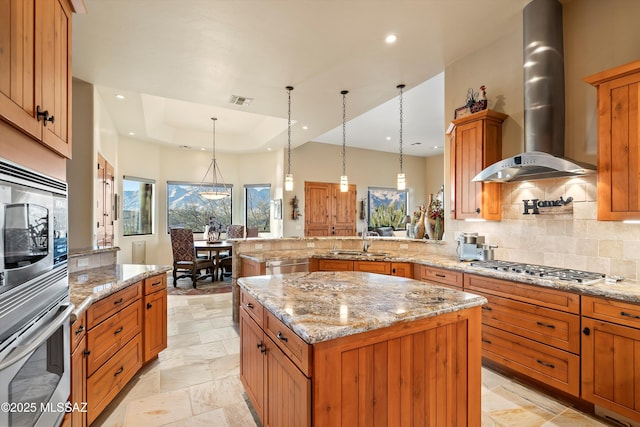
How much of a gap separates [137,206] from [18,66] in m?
6.39

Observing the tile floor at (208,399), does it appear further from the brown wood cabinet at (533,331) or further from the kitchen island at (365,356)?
the kitchen island at (365,356)

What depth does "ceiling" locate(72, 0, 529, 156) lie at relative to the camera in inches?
97.7

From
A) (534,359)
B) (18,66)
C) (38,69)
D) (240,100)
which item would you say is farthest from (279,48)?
(534,359)

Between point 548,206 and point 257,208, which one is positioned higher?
point 257,208

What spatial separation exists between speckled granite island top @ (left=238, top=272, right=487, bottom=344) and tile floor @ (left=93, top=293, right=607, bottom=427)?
3.23ft

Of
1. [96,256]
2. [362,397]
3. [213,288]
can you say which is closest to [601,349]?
[362,397]

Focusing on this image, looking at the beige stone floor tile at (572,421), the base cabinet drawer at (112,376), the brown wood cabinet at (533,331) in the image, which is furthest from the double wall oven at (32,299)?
the brown wood cabinet at (533,331)

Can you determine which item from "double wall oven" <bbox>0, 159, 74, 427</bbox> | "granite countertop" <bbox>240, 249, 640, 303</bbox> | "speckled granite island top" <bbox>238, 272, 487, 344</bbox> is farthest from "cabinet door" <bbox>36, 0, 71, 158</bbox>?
"granite countertop" <bbox>240, 249, 640, 303</bbox>

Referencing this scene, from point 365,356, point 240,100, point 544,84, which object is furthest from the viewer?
point 240,100

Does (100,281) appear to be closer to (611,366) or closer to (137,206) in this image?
(611,366)

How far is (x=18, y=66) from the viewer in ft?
3.80

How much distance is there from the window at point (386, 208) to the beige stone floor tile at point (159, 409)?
7073mm

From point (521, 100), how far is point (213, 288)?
561 cm

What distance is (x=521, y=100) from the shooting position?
2939mm
